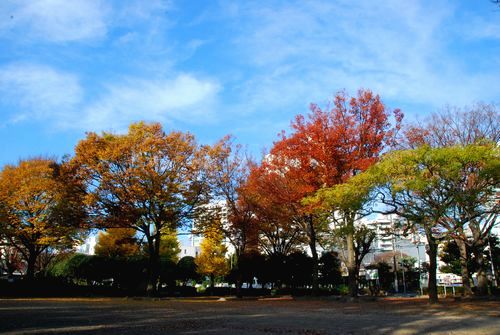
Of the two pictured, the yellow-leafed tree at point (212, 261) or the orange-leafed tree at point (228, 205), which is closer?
the orange-leafed tree at point (228, 205)

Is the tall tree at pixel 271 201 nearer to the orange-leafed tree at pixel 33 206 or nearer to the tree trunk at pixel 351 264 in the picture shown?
the tree trunk at pixel 351 264

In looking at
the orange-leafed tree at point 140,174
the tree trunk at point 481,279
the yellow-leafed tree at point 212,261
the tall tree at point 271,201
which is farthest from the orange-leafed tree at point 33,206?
the tree trunk at point 481,279

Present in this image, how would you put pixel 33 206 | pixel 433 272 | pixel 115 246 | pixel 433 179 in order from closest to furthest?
pixel 433 179
pixel 433 272
pixel 33 206
pixel 115 246

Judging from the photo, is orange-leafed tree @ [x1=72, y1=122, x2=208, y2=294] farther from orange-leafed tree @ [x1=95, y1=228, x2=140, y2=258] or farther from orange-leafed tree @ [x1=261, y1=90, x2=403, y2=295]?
orange-leafed tree @ [x1=95, y1=228, x2=140, y2=258]

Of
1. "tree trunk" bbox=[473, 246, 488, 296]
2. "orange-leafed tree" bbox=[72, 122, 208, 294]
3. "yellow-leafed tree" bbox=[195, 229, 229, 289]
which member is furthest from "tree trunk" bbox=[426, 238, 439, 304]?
"yellow-leafed tree" bbox=[195, 229, 229, 289]

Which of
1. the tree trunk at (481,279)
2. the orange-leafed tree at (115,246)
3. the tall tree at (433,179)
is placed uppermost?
the tall tree at (433,179)

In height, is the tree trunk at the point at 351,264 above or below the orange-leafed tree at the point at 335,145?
below

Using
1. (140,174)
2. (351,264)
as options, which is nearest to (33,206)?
(140,174)

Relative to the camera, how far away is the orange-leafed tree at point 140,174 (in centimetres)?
2284

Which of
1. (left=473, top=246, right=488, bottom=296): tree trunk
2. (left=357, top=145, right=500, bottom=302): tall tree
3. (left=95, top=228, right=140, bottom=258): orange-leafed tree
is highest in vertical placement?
(left=357, top=145, right=500, bottom=302): tall tree

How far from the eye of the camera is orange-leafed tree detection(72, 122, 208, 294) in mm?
22841

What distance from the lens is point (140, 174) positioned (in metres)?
22.6

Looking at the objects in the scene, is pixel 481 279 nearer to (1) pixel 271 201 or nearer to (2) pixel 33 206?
(1) pixel 271 201

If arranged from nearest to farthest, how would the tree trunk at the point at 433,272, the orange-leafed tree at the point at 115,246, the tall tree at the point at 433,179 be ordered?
1. the tall tree at the point at 433,179
2. the tree trunk at the point at 433,272
3. the orange-leafed tree at the point at 115,246
